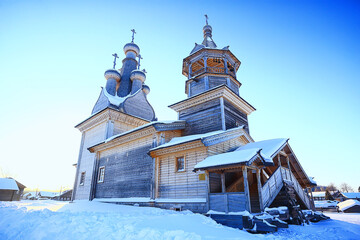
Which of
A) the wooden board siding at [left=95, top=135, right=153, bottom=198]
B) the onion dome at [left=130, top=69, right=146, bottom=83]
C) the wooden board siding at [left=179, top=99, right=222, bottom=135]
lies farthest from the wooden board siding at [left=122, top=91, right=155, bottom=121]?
the wooden board siding at [left=179, top=99, right=222, bottom=135]

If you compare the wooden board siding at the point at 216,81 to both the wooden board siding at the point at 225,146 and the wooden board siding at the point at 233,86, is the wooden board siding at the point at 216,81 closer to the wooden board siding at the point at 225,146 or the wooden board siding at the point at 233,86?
the wooden board siding at the point at 233,86

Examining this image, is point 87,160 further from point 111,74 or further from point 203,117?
point 203,117

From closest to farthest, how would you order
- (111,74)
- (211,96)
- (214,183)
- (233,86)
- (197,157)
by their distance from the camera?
(214,183) < (197,157) < (211,96) < (233,86) < (111,74)

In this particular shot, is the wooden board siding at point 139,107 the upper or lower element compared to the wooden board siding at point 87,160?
upper

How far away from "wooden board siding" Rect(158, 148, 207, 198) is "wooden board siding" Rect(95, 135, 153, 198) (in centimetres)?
112

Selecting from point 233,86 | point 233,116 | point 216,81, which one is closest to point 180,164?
point 233,116

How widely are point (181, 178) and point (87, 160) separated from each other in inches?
509

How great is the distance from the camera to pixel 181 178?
11938 mm

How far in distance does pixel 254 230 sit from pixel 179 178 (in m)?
5.18

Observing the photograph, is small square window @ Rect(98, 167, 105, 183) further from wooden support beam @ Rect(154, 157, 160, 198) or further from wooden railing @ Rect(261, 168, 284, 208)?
wooden railing @ Rect(261, 168, 284, 208)

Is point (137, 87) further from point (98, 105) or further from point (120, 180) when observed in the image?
point (120, 180)

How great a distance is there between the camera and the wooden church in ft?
32.7

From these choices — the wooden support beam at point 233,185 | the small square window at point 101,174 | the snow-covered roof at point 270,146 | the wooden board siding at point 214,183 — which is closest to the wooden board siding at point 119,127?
the small square window at point 101,174

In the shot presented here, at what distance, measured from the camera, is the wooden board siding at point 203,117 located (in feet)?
47.8
